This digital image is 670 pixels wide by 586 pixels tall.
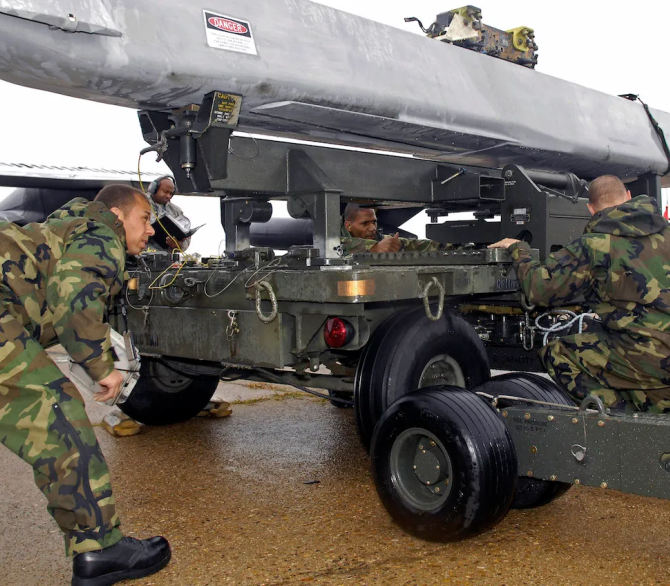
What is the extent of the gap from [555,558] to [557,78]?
390 cm

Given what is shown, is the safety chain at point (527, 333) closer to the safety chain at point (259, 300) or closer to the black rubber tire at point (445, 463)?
the black rubber tire at point (445, 463)

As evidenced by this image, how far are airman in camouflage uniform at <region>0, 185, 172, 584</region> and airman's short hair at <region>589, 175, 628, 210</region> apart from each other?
94.2 inches

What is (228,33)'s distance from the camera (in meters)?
3.67

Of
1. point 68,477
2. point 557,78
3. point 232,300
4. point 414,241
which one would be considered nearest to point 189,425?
point 232,300

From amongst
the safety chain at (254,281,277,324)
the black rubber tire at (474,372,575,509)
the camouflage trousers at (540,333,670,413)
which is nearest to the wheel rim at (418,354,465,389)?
the black rubber tire at (474,372,575,509)

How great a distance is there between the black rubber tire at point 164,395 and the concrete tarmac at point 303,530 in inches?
14.7

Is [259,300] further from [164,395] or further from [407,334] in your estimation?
[164,395]

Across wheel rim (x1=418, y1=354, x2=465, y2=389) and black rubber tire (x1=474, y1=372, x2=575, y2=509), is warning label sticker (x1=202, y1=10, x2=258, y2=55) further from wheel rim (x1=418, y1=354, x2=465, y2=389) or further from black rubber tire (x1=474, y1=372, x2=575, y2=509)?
black rubber tire (x1=474, y1=372, x2=575, y2=509)

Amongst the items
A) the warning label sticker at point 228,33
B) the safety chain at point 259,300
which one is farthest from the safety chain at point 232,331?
the warning label sticker at point 228,33

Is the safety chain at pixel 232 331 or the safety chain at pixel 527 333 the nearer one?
the safety chain at pixel 232 331

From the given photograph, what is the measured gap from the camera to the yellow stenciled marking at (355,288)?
326 centimetres

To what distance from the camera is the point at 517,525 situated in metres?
3.32

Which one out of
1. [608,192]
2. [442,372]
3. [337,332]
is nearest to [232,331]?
[337,332]

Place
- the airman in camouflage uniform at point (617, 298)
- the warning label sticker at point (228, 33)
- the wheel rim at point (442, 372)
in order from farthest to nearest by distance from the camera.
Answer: the wheel rim at point (442, 372) → the warning label sticker at point (228, 33) → the airman in camouflage uniform at point (617, 298)
